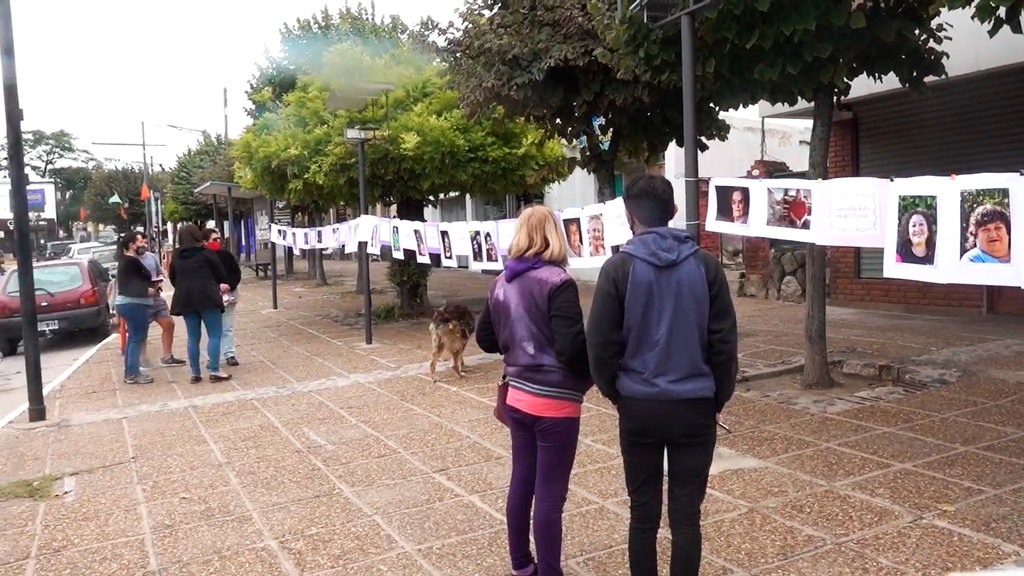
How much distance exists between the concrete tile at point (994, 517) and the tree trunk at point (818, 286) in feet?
9.16

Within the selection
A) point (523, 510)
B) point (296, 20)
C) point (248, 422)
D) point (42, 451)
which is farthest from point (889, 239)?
point (296, 20)

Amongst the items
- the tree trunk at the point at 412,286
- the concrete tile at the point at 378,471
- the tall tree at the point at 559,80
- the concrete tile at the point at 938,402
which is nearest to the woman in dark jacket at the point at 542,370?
the concrete tile at the point at 378,471

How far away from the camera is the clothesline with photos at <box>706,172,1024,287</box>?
492cm

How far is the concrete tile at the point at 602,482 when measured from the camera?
509 cm

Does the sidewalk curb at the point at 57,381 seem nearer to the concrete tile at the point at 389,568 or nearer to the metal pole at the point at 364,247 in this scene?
the metal pole at the point at 364,247

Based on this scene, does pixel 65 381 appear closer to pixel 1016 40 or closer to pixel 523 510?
pixel 523 510

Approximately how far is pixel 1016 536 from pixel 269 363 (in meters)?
8.42

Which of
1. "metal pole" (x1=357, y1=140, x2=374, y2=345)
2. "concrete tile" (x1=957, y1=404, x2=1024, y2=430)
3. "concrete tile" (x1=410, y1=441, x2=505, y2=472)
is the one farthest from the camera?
"metal pole" (x1=357, y1=140, x2=374, y2=345)

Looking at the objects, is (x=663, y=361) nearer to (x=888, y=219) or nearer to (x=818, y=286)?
(x=888, y=219)

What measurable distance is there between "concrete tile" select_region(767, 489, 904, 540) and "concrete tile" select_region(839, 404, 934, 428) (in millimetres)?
1640

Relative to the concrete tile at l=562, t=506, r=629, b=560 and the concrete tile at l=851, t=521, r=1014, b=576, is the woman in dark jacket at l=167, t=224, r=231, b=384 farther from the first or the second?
the concrete tile at l=851, t=521, r=1014, b=576

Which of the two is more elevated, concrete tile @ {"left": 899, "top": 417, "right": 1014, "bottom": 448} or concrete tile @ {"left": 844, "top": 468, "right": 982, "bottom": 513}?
concrete tile @ {"left": 899, "top": 417, "right": 1014, "bottom": 448}

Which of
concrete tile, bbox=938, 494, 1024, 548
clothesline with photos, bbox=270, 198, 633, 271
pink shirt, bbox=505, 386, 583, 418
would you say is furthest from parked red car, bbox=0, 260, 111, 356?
concrete tile, bbox=938, 494, 1024, 548

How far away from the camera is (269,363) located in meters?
10.6
